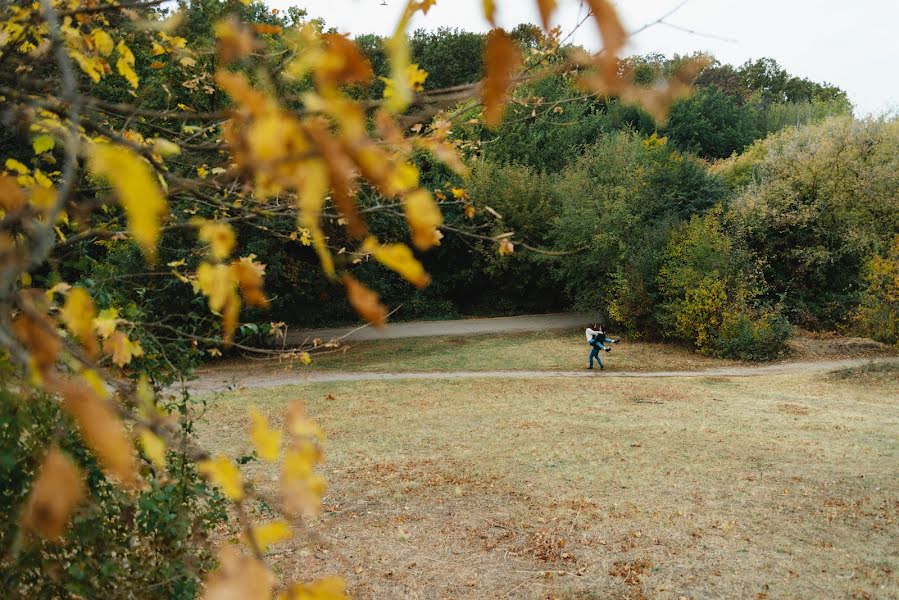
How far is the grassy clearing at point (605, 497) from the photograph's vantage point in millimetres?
4953

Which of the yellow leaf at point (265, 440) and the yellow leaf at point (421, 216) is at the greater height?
the yellow leaf at point (421, 216)

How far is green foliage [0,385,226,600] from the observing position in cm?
256

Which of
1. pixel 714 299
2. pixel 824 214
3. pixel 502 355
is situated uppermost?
pixel 824 214

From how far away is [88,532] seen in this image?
2.81m

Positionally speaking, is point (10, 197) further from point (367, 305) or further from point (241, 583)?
point (241, 583)

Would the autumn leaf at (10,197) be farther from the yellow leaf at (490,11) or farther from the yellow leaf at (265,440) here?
the yellow leaf at (490,11)

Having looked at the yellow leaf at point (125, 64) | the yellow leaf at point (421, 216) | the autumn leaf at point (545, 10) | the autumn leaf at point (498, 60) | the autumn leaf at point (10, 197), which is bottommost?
the yellow leaf at point (421, 216)

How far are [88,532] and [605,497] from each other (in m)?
4.89

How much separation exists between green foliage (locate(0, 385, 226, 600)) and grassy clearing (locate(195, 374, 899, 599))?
192cm

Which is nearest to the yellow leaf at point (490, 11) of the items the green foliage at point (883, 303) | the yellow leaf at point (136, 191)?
the yellow leaf at point (136, 191)

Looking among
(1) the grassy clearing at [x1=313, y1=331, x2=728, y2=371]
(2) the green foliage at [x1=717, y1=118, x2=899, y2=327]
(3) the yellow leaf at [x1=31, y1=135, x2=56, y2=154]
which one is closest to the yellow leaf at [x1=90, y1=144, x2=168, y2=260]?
(3) the yellow leaf at [x1=31, y1=135, x2=56, y2=154]

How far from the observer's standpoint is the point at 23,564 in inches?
105

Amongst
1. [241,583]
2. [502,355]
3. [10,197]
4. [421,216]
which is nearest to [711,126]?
[502,355]

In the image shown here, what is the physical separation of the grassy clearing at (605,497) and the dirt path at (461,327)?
380 inches
